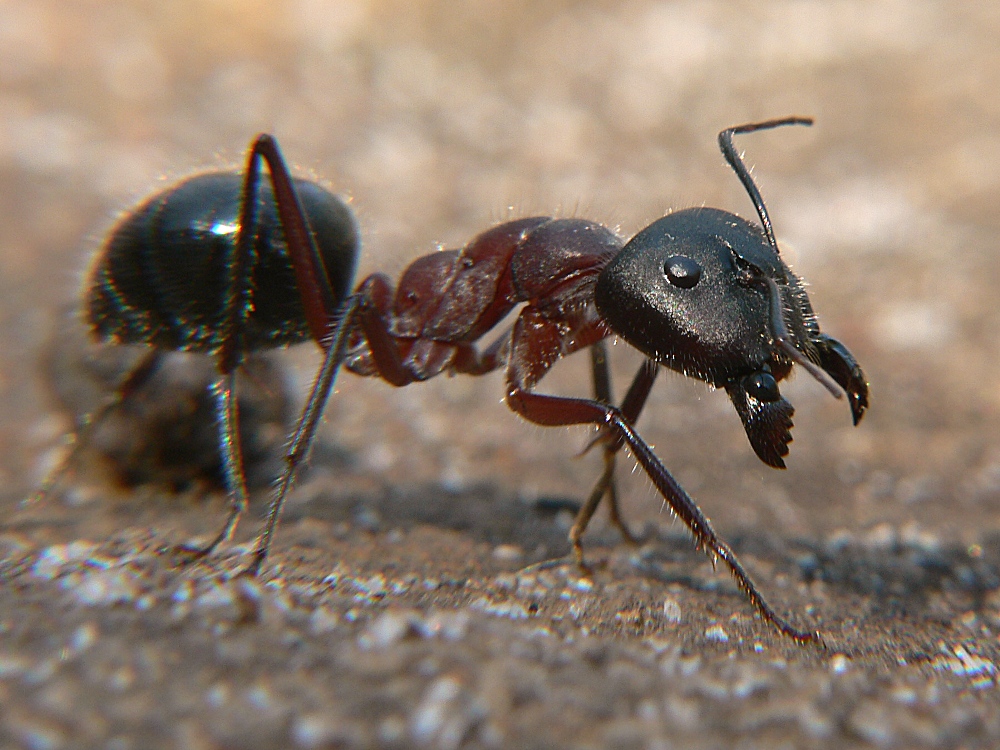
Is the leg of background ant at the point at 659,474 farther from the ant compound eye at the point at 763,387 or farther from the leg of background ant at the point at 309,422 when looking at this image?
the leg of background ant at the point at 309,422

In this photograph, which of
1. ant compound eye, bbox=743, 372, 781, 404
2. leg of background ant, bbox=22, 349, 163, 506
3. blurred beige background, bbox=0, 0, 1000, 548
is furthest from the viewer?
blurred beige background, bbox=0, 0, 1000, 548

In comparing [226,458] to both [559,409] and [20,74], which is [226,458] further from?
[20,74]

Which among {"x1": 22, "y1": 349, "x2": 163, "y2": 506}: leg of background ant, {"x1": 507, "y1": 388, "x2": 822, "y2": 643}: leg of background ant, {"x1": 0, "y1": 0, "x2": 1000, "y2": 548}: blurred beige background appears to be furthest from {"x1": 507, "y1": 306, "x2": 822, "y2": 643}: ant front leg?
{"x1": 22, "y1": 349, "x2": 163, "y2": 506}: leg of background ant

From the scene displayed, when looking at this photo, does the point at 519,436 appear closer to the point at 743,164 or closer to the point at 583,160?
the point at 743,164

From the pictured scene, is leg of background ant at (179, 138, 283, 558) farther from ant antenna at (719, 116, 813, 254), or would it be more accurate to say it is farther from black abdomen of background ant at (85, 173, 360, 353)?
ant antenna at (719, 116, 813, 254)

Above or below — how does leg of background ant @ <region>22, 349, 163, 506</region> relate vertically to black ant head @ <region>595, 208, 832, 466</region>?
below

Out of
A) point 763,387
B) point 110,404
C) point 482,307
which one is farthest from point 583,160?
point 763,387

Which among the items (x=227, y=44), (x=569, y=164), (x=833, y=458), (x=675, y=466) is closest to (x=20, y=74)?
(x=227, y=44)
